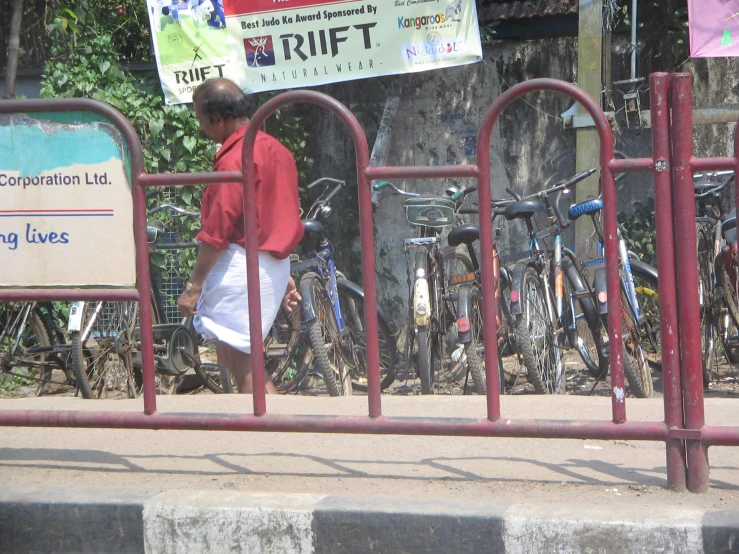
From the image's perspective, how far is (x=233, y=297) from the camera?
4.20m

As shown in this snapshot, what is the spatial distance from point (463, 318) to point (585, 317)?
633mm

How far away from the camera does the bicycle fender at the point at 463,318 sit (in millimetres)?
4953

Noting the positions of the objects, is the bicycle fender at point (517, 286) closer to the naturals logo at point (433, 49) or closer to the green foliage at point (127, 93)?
the naturals logo at point (433, 49)

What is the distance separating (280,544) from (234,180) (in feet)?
3.90

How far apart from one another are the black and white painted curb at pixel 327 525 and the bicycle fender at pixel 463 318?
2.11 metres

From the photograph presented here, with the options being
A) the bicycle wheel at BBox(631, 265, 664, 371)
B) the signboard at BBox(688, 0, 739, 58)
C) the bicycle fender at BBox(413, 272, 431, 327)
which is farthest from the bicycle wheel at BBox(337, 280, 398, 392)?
the signboard at BBox(688, 0, 739, 58)

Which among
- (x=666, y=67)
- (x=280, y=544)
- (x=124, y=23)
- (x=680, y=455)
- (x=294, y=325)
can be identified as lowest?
(x=280, y=544)

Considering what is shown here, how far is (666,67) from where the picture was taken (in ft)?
23.6

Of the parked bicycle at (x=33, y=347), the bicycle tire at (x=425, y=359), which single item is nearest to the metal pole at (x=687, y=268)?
the bicycle tire at (x=425, y=359)

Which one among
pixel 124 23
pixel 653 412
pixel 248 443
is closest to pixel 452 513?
pixel 248 443

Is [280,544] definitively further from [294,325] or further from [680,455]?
[294,325]

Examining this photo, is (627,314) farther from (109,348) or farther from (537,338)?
(109,348)

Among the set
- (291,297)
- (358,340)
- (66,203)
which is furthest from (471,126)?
(66,203)

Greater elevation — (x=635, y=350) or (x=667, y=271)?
(x=667, y=271)
